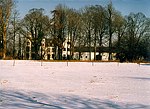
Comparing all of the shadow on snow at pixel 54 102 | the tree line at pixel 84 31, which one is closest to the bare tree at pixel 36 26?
the tree line at pixel 84 31

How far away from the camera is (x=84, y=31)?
2126 inches

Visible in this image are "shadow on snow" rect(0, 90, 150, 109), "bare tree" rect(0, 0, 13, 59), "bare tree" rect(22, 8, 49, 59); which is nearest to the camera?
"shadow on snow" rect(0, 90, 150, 109)

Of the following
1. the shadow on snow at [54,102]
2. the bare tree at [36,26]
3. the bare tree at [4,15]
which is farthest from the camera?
the bare tree at [36,26]

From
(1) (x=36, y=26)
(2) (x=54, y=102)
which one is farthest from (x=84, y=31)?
(2) (x=54, y=102)

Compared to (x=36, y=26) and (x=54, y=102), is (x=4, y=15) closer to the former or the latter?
(x=36, y=26)

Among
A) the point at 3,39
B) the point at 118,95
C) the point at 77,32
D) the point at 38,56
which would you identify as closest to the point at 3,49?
the point at 3,39

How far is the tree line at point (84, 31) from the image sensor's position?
46.2 m

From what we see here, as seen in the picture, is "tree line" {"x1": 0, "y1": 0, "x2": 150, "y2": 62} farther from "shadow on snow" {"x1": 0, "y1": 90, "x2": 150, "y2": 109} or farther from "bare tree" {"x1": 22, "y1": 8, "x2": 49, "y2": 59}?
"shadow on snow" {"x1": 0, "y1": 90, "x2": 150, "y2": 109}

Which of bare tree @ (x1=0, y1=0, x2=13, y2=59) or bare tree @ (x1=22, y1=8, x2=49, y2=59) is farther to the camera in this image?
bare tree @ (x1=22, y1=8, x2=49, y2=59)

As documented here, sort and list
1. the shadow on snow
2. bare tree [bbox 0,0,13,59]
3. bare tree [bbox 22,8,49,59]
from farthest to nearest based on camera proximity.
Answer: bare tree [bbox 22,8,49,59] < bare tree [bbox 0,0,13,59] < the shadow on snow

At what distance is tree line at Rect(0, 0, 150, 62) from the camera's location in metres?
46.2

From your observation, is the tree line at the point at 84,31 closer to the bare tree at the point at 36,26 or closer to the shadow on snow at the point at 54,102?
the bare tree at the point at 36,26

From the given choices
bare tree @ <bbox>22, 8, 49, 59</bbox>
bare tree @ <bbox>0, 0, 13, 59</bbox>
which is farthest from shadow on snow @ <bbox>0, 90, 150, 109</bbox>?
bare tree @ <bbox>22, 8, 49, 59</bbox>

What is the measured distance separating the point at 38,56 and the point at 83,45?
8907 mm
